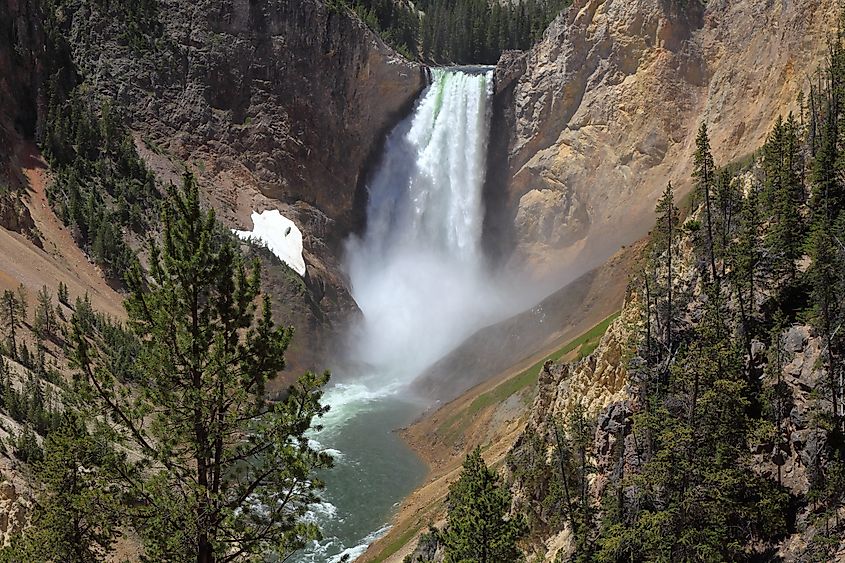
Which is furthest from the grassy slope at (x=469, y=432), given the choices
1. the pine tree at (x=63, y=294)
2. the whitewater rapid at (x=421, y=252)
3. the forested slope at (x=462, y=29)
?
the forested slope at (x=462, y=29)

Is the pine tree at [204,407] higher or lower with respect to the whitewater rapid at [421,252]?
lower

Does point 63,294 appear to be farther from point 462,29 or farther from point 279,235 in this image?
point 462,29

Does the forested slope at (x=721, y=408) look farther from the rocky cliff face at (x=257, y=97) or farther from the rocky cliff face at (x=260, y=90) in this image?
the rocky cliff face at (x=260, y=90)

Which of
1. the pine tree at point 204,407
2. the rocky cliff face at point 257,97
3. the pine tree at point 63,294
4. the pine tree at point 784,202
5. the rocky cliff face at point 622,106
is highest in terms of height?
the rocky cliff face at point 257,97

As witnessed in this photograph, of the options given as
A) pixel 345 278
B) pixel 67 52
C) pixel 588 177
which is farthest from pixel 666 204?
pixel 67 52

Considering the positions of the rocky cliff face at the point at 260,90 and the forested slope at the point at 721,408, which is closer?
the forested slope at the point at 721,408

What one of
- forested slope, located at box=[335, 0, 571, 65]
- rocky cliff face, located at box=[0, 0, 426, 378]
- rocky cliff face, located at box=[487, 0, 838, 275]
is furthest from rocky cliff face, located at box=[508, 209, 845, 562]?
forested slope, located at box=[335, 0, 571, 65]

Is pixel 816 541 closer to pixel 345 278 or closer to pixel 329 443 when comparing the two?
pixel 329 443
